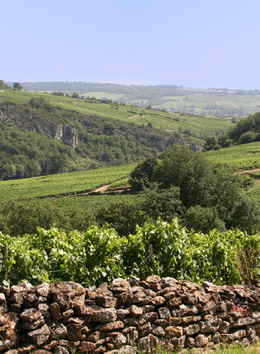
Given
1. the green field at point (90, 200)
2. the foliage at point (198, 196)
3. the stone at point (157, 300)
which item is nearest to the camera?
the stone at point (157, 300)

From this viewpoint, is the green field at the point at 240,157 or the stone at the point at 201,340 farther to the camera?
the green field at the point at 240,157

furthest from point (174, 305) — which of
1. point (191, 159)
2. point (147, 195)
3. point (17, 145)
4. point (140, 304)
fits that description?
point (17, 145)

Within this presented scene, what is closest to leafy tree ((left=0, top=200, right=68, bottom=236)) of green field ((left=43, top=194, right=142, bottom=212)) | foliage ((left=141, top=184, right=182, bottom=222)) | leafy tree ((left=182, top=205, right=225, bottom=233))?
foliage ((left=141, top=184, right=182, bottom=222))

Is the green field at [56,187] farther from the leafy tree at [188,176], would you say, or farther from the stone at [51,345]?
the stone at [51,345]

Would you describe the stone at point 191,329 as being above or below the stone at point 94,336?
below

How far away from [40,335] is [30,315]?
516 millimetres

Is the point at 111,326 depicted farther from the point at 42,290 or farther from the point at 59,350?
the point at 42,290

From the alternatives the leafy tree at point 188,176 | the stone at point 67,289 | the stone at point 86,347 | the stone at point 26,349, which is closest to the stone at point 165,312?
the stone at point 86,347

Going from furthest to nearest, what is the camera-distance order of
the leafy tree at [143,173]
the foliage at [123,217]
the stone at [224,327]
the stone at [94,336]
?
the leafy tree at [143,173]
the foliage at [123,217]
the stone at [224,327]
the stone at [94,336]

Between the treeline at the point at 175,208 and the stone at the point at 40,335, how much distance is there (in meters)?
29.7

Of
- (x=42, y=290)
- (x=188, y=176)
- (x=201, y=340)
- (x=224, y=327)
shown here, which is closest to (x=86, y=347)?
(x=42, y=290)

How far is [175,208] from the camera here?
43250 mm

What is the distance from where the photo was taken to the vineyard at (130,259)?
12.7m

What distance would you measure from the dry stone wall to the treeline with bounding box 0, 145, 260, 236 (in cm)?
2650
